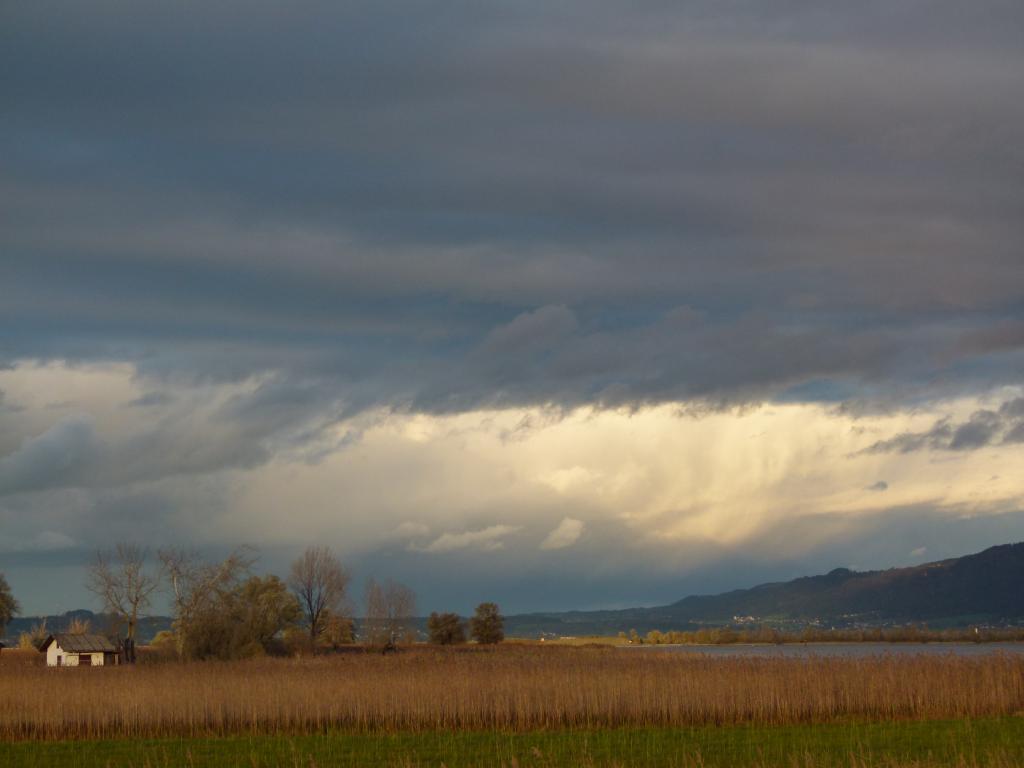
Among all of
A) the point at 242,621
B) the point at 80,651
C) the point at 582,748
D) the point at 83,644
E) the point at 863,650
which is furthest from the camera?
the point at 83,644

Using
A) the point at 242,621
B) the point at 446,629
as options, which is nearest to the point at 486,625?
the point at 446,629

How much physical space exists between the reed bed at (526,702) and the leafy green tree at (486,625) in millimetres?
74913

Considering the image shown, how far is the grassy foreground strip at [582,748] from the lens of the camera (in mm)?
26547

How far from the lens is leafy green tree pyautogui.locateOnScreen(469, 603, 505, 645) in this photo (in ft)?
379

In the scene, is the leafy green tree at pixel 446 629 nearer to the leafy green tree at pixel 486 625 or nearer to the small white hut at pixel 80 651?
the leafy green tree at pixel 486 625

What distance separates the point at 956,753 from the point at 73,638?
262ft

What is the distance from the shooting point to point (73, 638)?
9212 centimetres

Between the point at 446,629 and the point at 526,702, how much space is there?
77.4 meters

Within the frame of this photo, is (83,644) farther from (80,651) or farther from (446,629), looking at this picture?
(446,629)

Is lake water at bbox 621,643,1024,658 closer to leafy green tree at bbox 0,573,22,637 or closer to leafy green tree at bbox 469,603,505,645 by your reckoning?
leafy green tree at bbox 469,603,505,645

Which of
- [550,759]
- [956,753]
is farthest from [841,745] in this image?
[550,759]

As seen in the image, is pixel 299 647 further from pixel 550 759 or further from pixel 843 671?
pixel 550 759

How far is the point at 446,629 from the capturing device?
113 m

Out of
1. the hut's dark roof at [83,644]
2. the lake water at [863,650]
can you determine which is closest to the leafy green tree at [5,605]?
the hut's dark roof at [83,644]
